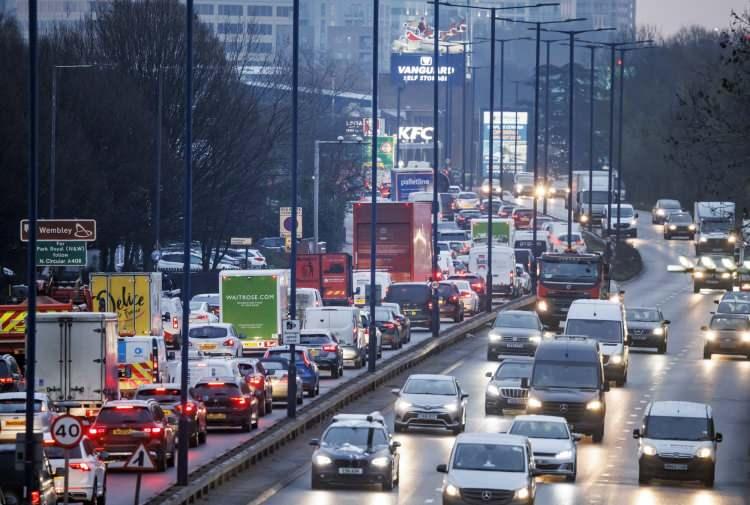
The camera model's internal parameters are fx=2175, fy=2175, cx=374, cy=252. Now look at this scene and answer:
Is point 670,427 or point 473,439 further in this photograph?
point 670,427

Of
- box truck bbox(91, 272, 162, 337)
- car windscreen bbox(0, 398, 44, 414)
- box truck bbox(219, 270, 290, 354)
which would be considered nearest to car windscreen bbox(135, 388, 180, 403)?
car windscreen bbox(0, 398, 44, 414)

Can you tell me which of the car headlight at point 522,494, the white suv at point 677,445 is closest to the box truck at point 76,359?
the white suv at point 677,445

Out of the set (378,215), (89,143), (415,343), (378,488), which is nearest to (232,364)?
(378,488)

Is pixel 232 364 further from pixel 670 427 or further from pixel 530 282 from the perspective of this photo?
pixel 530 282

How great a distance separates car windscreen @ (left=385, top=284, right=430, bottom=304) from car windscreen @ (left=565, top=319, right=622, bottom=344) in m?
16.1

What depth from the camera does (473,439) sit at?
36938 millimetres

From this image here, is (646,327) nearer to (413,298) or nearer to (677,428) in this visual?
(413,298)

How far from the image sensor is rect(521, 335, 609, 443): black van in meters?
48.4

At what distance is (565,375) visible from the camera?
4928cm

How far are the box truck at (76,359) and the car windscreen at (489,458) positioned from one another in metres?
11.9

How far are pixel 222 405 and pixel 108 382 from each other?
2658mm

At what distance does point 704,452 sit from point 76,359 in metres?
13.4

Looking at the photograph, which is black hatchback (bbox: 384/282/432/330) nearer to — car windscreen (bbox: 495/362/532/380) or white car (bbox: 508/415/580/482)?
car windscreen (bbox: 495/362/532/380)

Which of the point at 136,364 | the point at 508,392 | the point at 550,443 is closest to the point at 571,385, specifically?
the point at 508,392
